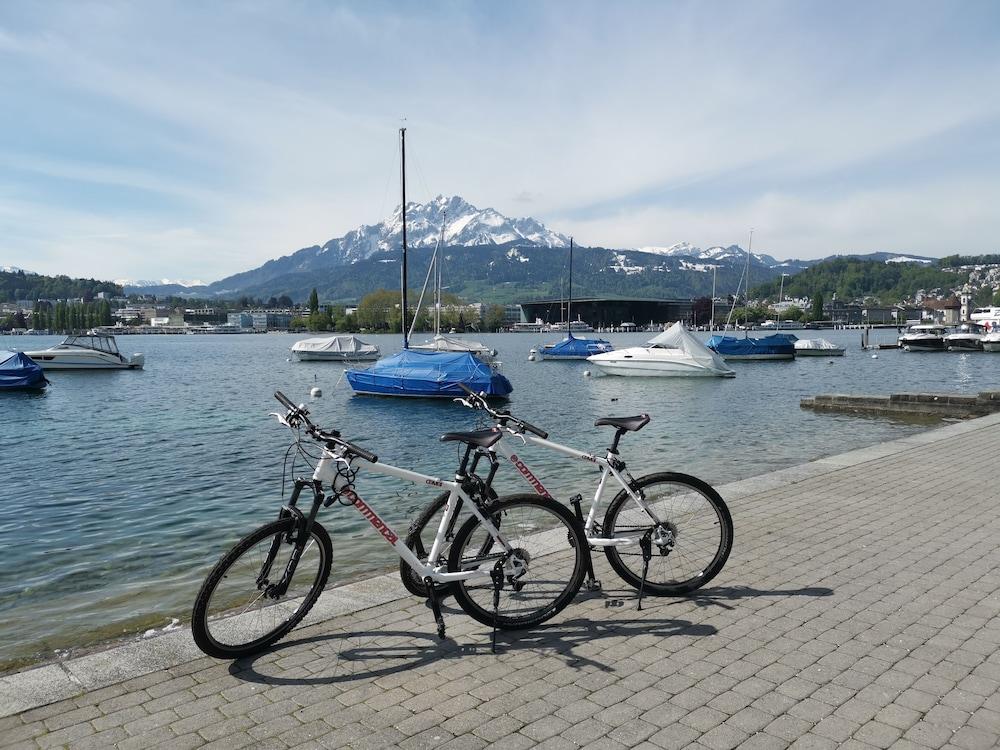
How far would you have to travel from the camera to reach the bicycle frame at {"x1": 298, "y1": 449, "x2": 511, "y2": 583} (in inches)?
189

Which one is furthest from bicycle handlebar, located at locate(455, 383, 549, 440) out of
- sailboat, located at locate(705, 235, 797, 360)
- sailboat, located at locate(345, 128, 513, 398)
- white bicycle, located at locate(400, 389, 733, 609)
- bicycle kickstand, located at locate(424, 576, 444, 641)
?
sailboat, located at locate(705, 235, 797, 360)

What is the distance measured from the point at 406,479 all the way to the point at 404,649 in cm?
110

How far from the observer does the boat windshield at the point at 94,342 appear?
55844 millimetres

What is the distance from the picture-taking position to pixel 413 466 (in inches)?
667

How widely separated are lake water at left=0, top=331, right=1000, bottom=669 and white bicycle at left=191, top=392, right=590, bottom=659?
2184 mm

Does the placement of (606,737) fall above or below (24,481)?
above

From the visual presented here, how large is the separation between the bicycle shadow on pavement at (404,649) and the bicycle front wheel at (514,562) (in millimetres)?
143

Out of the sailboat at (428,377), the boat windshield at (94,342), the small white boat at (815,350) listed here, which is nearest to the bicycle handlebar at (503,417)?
the sailboat at (428,377)

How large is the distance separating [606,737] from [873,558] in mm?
4215

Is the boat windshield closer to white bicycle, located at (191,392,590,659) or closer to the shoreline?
the shoreline

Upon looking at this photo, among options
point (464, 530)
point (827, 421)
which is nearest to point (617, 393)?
point (827, 421)

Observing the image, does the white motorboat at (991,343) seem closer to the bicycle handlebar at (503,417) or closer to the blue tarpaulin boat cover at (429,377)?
the blue tarpaulin boat cover at (429,377)

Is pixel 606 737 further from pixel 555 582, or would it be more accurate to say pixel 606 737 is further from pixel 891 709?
pixel 555 582

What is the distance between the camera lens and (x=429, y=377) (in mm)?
31562
